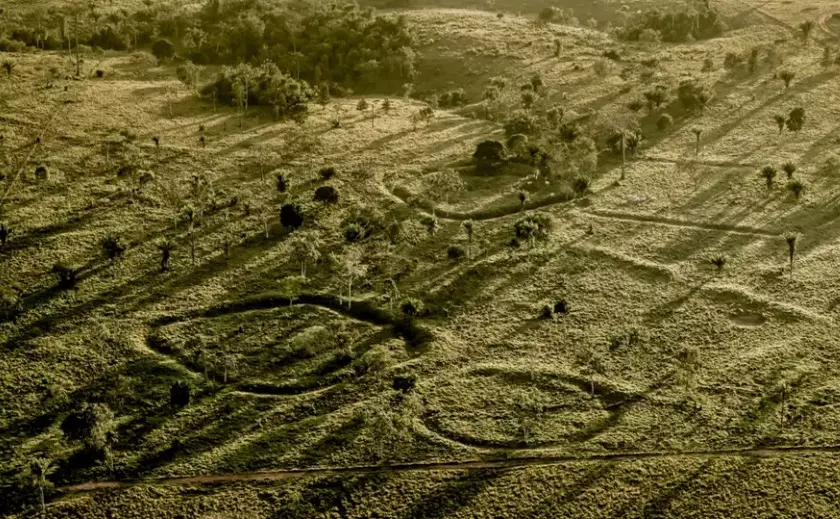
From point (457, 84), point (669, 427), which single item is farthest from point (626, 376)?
Answer: point (457, 84)

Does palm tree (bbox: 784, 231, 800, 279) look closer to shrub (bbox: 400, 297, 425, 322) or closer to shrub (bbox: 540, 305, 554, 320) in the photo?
shrub (bbox: 540, 305, 554, 320)

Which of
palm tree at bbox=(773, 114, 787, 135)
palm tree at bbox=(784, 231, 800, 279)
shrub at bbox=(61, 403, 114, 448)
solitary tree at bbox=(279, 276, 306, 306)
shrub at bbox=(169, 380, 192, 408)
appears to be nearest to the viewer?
shrub at bbox=(61, 403, 114, 448)

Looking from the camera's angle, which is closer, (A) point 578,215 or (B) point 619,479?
(B) point 619,479

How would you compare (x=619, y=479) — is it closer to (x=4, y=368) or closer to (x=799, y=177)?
(x=4, y=368)

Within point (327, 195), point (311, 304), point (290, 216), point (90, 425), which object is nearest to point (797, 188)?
point (327, 195)

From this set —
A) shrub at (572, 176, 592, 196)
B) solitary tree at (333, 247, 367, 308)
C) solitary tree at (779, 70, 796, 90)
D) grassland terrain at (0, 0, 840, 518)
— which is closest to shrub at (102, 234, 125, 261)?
grassland terrain at (0, 0, 840, 518)

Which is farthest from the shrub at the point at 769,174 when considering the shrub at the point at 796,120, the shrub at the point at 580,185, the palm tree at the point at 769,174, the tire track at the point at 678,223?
the shrub at the point at 580,185
